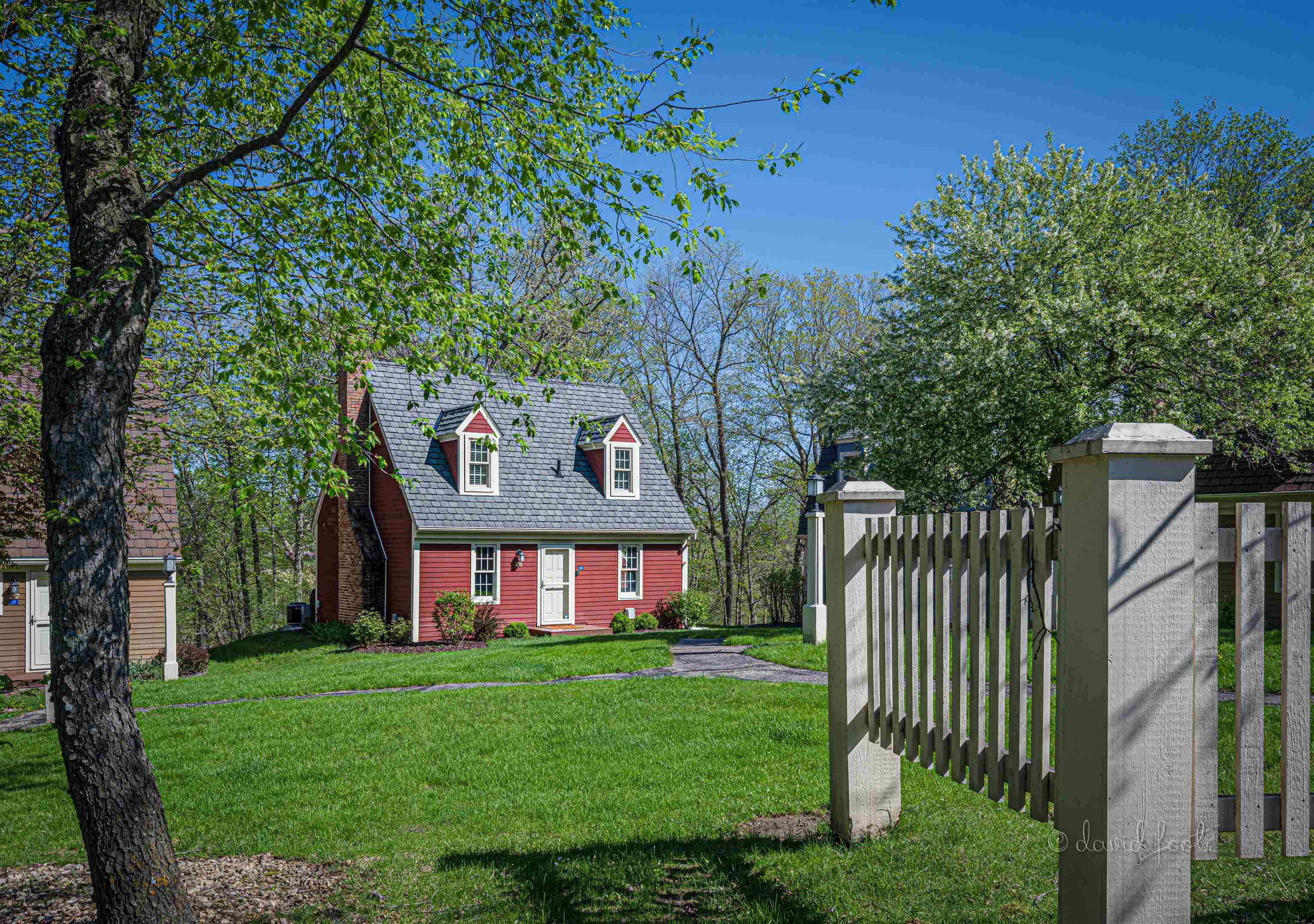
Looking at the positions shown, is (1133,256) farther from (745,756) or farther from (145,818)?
(145,818)

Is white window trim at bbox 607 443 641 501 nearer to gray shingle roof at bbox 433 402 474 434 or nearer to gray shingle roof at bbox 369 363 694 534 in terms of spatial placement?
gray shingle roof at bbox 369 363 694 534

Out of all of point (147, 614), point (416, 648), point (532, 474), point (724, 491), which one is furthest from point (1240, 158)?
point (147, 614)

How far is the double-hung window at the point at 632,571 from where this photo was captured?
83.7ft

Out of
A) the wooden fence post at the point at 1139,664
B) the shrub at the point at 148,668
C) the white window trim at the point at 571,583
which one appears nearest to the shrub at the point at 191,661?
the shrub at the point at 148,668

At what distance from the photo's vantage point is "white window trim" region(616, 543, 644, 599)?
25344mm

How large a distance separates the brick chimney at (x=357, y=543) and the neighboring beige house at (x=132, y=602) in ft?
15.4

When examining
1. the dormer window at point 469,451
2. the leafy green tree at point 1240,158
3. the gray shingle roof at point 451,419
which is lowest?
the dormer window at point 469,451

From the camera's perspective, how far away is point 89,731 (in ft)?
14.0

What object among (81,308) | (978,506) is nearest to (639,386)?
(978,506)

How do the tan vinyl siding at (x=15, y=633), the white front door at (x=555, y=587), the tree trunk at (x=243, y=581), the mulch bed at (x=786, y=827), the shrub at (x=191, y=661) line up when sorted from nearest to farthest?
1. the mulch bed at (x=786, y=827)
2. the tan vinyl siding at (x=15, y=633)
3. the shrub at (x=191, y=661)
4. the white front door at (x=555, y=587)
5. the tree trunk at (x=243, y=581)

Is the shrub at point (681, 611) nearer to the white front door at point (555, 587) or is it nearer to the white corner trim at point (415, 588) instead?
the white front door at point (555, 587)

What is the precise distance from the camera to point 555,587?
2434cm

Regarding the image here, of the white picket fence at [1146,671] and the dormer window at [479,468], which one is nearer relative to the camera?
the white picket fence at [1146,671]

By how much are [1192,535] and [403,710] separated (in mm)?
9092
